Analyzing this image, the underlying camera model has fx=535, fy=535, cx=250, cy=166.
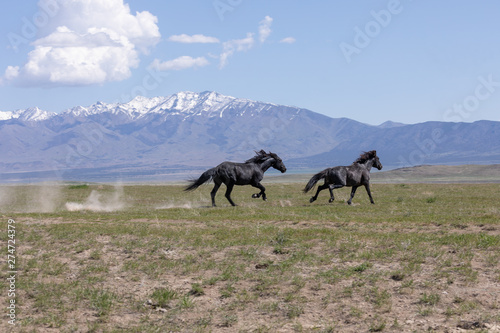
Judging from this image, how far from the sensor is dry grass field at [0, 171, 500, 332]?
9.79m

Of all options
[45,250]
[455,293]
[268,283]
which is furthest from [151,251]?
[455,293]

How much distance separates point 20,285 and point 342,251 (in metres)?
7.53

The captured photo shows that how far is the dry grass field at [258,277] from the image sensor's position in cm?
979

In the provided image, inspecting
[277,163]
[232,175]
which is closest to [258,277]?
[232,175]

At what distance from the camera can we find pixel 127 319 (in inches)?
398

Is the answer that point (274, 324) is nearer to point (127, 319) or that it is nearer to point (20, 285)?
point (127, 319)

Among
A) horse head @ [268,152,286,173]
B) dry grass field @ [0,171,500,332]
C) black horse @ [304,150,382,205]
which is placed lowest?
dry grass field @ [0,171,500,332]

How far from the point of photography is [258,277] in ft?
38.9

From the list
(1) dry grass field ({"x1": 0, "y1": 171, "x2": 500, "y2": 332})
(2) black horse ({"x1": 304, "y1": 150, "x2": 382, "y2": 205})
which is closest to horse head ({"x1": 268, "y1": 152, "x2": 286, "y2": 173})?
(2) black horse ({"x1": 304, "y1": 150, "x2": 382, "y2": 205})

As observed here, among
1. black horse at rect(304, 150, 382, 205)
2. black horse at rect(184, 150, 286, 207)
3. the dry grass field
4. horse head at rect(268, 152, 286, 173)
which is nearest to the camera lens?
the dry grass field

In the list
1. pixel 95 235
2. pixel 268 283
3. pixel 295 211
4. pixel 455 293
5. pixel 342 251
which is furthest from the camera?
pixel 295 211

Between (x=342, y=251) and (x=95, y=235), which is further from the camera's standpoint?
(x=95, y=235)

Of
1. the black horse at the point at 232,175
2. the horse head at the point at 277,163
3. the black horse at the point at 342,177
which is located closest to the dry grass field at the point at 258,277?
the black horse at the point at 232,175

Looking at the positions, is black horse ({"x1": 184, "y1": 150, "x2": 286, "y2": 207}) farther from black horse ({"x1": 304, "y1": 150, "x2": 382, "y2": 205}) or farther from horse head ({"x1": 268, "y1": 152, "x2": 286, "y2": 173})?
black horse ({"x1": 304, "y1": 150, "x2": 382, "y2": 205})
